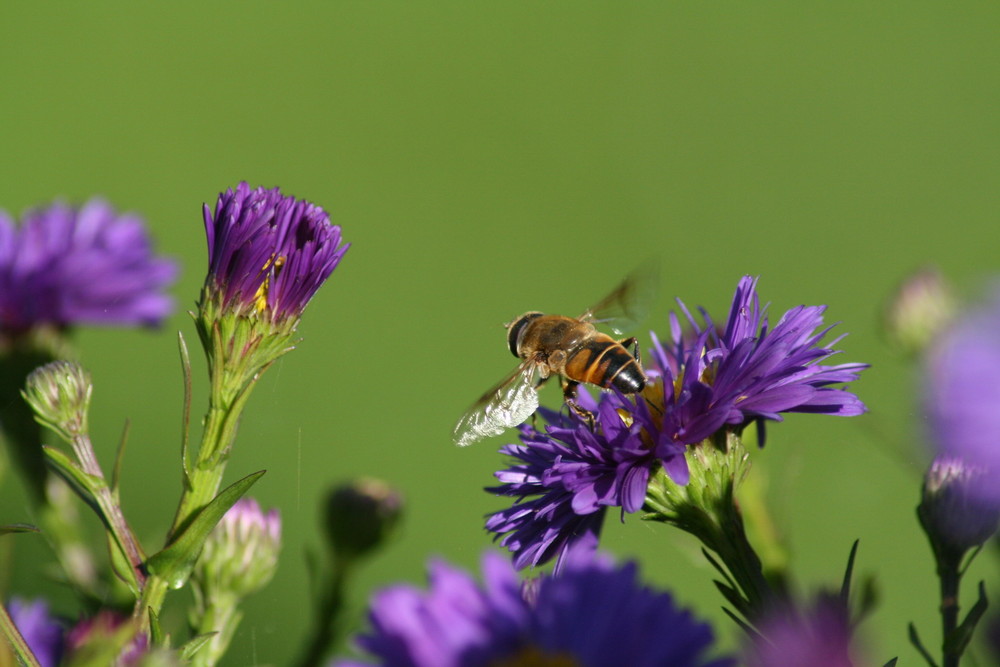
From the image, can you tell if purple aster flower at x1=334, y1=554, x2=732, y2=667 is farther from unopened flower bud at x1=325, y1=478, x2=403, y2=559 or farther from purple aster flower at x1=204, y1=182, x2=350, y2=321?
unopened flower bud at x1=325, y1=478, x2=403, y2=559

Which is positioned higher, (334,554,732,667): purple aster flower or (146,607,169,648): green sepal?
(146,607,169,648): green sepal

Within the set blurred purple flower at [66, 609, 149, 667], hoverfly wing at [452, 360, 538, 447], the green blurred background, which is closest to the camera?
blurred purple flower at [66, 609, 149, 667]

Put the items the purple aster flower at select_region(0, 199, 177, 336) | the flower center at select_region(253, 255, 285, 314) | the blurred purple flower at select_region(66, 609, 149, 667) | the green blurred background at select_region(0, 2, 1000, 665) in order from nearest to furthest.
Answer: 1. the blurred purple flower at select_region(66, 609, 149, 667)
2. the flower center at select_region(253, 255, 285, 314)
3. the purple aster flower at select_region(0, 199, 177, 336)
4. the green blurred background at select_region(0, 2, 1000, 665)

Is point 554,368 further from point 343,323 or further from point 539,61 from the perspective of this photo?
point 539,61

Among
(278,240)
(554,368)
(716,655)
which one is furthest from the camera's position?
(554,368)

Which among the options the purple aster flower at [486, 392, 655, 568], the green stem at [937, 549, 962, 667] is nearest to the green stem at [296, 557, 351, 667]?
the purple aster flower at [486, 392, 655, 568]

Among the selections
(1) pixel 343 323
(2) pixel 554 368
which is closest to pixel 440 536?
(1) pixel 343 323

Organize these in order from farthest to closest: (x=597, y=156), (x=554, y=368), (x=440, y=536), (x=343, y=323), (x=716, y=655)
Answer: (x=597, y=156) < (x=343, y=323) < (x=440, y=536) < (x=554, y=368) < (x=716, y=655)

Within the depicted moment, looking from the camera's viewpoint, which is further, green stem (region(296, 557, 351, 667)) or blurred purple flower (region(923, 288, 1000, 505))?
green stem (region(296, 557, 351, 667))
